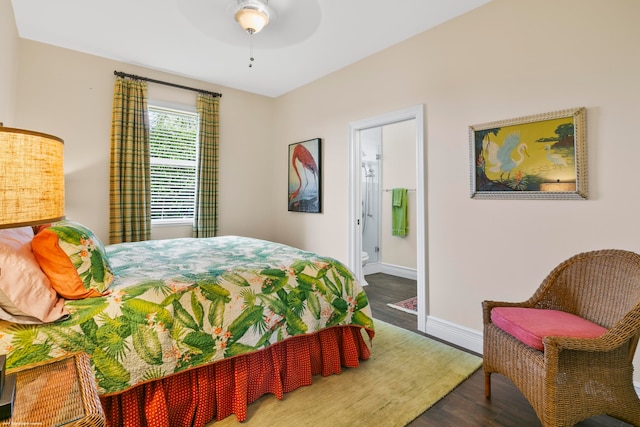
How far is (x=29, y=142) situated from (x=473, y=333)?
9.42 feet

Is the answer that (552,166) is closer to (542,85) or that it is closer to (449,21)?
(542,85)

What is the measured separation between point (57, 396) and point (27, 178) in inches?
25.6

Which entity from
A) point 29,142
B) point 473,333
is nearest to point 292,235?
point 473,333

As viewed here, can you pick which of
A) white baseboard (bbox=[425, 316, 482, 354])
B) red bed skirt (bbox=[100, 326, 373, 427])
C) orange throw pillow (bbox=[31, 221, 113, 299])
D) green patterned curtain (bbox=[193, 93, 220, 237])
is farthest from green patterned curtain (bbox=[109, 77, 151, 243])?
white baseboard (bbox=[425, 316, 482, 354])

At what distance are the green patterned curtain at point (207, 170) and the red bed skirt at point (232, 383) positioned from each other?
243 cm

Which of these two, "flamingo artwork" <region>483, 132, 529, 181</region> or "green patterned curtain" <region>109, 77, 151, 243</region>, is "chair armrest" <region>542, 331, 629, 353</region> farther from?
"green patterned curtain" <region>109, 77, 151, 243</region>

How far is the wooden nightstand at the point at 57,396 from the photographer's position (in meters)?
0.82

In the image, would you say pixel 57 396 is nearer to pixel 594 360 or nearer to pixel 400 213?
pixel 594 360

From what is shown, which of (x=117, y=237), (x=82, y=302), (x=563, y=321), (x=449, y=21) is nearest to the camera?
(x=82, y=302)

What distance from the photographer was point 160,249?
8.76 feet

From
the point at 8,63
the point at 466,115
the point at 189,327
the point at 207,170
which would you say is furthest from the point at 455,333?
the point at 8,63

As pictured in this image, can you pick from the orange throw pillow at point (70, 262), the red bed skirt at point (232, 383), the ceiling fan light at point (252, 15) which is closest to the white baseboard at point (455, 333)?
the red bed skirt at point (232, 383)

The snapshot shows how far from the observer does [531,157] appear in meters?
2.19

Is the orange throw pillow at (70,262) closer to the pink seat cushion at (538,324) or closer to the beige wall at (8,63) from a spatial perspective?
the beige wall at (8,63)
